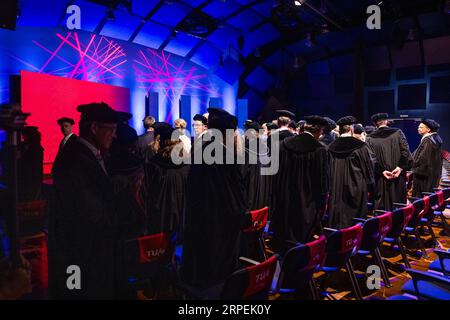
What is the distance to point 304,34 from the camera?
1184cm

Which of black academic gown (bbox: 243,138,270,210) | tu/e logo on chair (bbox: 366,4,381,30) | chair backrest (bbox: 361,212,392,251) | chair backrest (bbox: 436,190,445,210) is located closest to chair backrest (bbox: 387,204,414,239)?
chair backrest (bbox: 361,212,392,251)

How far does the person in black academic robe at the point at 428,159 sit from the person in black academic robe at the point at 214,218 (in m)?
4.63

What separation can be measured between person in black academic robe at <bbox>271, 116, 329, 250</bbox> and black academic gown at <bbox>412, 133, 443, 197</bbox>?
9.90 ft

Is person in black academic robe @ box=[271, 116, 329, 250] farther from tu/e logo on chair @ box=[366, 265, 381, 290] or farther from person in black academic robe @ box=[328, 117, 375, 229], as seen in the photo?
person in black academic robe @ box=[328, 117, 375, 229]

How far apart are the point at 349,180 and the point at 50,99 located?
6.14 meters

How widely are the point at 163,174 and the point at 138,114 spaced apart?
6.32m

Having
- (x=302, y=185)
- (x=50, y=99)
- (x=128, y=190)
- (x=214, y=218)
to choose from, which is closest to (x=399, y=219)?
(x=302, y=185)

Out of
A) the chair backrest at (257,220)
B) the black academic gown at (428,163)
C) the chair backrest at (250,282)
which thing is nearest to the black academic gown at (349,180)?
the chair backrest at (257,220)

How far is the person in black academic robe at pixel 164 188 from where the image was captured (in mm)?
3510

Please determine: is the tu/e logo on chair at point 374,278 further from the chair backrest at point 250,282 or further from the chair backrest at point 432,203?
the chair backrest at point 250,282

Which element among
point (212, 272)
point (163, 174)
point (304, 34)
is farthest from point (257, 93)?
point (212, 272)

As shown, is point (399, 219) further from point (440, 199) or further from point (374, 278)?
point (440, 199)

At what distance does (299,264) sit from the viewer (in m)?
2.35

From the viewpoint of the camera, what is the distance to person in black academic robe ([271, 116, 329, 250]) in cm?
372
